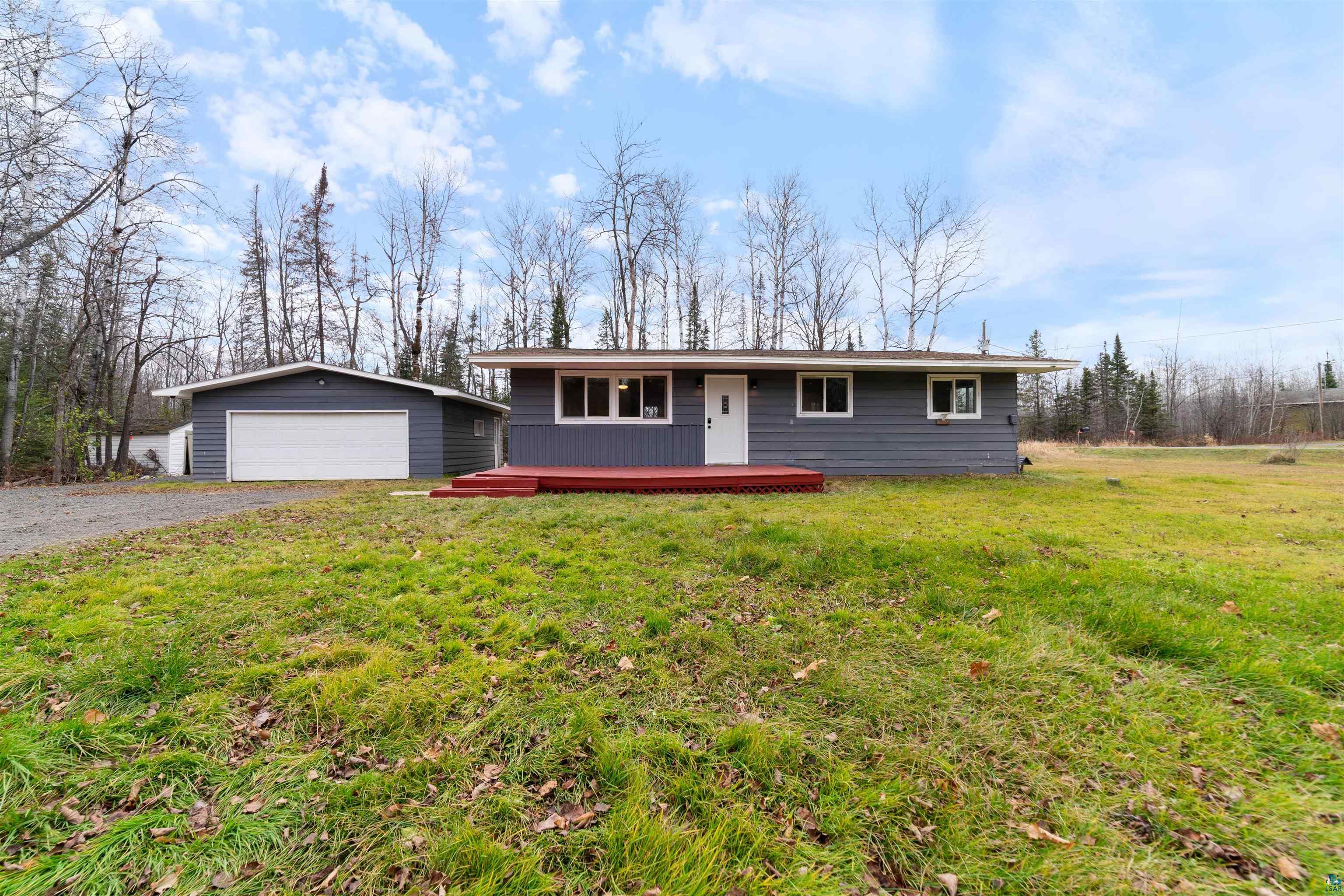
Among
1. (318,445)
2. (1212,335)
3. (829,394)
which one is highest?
(1212,335)

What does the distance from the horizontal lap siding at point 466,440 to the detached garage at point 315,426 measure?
0.38 m

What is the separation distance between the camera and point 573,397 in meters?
10.1

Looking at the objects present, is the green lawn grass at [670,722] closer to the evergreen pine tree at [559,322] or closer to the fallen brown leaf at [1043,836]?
the fallen brown leaf at [1043,836]

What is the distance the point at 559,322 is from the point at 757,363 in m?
14.9

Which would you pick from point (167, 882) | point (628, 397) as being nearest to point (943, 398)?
point (628, 397)

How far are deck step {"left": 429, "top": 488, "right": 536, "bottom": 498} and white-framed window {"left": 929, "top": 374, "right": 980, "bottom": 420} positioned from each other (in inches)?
357

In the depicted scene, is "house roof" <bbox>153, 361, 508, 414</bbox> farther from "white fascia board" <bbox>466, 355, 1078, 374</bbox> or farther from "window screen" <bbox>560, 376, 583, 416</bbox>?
"window screen" <bbox>560, 376, 583, 416</bbox>

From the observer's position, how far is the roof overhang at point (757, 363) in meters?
9.38

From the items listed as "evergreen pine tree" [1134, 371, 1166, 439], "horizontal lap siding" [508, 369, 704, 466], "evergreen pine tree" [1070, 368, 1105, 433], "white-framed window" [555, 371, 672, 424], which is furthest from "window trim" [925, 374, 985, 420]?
"evergreen pine tree" [1134, 371, 1166, 439]

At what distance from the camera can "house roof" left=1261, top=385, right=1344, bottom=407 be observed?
104 feet

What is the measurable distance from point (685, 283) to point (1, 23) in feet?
59.4

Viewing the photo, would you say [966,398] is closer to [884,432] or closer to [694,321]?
[884,432]

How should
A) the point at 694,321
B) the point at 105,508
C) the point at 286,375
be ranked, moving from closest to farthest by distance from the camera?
1. the point at 105,508
2. the point at 286,375
3. the point at 694,321

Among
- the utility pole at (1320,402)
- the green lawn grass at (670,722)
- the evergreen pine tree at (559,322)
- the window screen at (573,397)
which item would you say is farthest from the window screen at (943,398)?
the utility pole at (1320,402)
